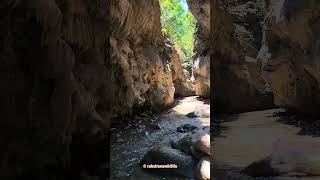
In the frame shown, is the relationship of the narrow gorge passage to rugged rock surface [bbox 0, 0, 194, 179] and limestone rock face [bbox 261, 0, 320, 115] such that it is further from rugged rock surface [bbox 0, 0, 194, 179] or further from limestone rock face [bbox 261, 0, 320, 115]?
limestone rock face [bbox 261, 0, 320, 115]

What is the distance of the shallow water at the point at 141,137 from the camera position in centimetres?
264

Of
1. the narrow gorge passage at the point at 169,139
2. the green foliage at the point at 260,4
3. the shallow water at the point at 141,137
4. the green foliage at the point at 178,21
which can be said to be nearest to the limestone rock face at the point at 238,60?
the green foliage at the point at 260,4

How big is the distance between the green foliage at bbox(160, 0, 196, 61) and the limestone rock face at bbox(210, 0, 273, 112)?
655 millimetres

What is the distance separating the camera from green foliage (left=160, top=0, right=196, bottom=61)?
10.3 ft

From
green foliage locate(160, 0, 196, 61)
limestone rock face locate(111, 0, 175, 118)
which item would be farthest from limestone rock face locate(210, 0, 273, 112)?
limestone rock face locate(111, 0, 175, 118)

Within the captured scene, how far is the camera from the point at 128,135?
113 inches

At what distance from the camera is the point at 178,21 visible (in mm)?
3434

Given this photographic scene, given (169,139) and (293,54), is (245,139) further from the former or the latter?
(169,139)

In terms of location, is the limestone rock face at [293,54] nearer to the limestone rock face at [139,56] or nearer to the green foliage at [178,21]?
the green foliage at [178,21]

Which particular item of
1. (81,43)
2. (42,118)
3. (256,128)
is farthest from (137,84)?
(256,128)

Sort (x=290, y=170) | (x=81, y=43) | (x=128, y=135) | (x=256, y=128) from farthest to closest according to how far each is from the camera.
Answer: (x=81, y=43)
(x=128, y=135)
(x=256, y=128)
(x=290, y=170)

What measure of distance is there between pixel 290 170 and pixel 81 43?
177cm

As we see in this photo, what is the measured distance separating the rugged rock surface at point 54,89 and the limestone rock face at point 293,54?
3.86ft

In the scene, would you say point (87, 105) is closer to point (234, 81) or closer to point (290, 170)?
point (234, 81)
